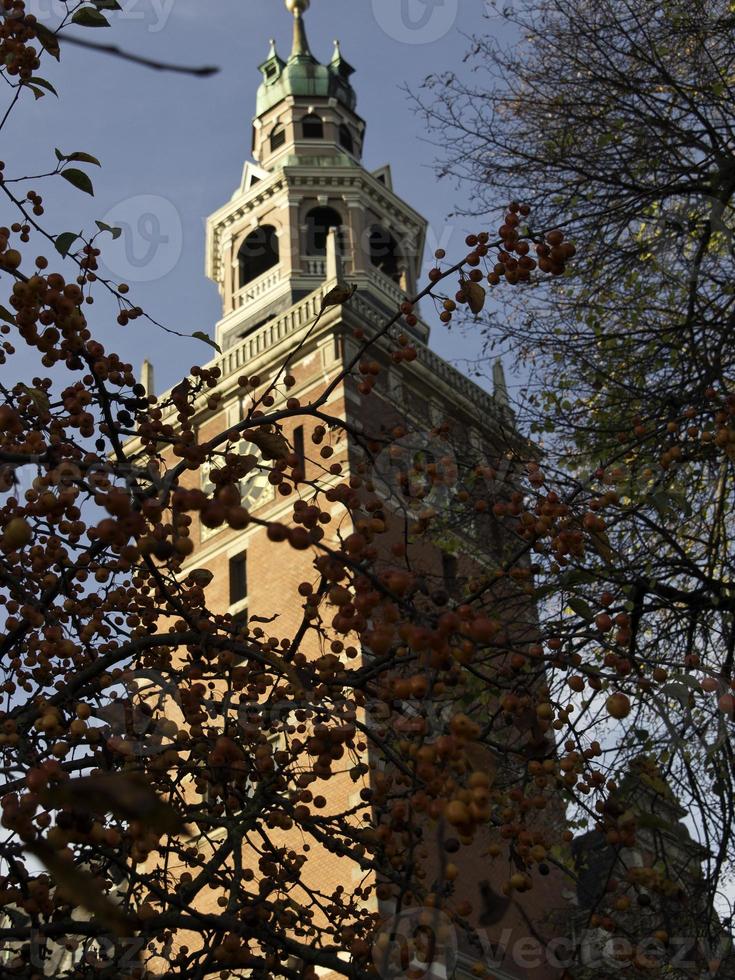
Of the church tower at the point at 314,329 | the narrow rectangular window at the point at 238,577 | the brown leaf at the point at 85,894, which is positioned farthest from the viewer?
the narrow rectangular window at the point at 238,577

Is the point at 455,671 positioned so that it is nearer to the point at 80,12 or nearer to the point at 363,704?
the point at 363,704

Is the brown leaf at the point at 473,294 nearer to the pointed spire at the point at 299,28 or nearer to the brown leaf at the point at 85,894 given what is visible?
the brown leaf at the point at 85,894

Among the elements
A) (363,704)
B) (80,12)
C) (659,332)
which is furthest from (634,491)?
(80,12)

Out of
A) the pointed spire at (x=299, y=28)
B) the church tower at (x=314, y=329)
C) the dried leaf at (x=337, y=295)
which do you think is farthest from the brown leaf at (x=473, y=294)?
Result: the pointed spire at (x=299, y=28)

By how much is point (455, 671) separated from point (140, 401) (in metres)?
3.20

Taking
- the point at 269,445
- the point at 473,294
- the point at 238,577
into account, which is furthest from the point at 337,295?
the point at 238,577

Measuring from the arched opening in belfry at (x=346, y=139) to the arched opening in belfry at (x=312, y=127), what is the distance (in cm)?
76

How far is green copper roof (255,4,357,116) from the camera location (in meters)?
44.4

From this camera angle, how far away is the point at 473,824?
3.88 meters

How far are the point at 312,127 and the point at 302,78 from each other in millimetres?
2963

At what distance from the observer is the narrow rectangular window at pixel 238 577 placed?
93.5 feet

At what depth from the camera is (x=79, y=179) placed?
6.19 meters

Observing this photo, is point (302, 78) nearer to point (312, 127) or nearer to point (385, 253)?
point (312, 127)

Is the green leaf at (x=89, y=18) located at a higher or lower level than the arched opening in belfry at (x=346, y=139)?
lower
